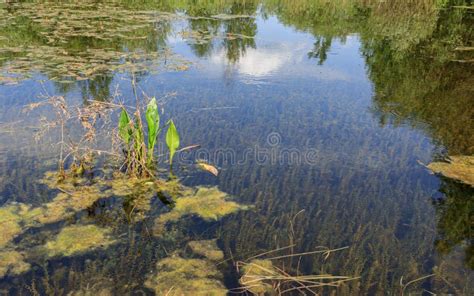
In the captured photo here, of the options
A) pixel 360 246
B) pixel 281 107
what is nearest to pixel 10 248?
pixel 360 246

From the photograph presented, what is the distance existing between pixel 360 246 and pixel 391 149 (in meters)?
2.10

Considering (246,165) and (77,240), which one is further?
(246,165)

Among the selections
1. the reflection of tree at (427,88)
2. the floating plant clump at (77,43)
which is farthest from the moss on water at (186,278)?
the floating plant clump at (77,43)

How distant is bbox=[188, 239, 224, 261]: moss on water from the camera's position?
326 cm

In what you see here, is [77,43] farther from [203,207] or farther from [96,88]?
[203,207]

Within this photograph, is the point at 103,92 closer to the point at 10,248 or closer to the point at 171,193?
the point at 171,193

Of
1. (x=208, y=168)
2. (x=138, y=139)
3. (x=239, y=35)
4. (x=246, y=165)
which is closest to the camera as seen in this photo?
(x=138, y=139)

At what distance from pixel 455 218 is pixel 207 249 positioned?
2429 millimetres

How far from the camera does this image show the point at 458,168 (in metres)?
4.59

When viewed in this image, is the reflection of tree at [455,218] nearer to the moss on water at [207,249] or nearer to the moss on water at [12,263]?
the moss on water at [207,249]

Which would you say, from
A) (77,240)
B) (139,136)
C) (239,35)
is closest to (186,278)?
(77,240)

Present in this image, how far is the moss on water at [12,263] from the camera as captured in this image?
3.00m

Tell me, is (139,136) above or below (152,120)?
below

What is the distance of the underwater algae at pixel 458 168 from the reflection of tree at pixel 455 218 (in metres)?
0.12
